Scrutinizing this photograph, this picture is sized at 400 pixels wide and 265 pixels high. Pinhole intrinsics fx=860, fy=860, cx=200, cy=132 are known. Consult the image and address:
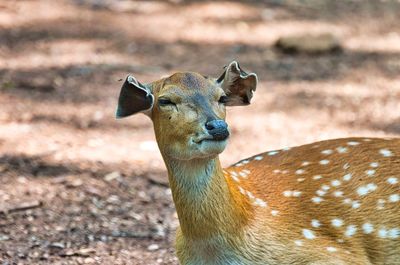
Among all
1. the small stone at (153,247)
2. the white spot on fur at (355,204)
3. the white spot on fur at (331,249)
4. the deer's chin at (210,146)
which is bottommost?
the small stone at (153,247)

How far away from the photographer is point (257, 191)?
427cm

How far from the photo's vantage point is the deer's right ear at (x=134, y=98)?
12.4 feet

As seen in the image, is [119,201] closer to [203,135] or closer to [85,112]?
[85,112]

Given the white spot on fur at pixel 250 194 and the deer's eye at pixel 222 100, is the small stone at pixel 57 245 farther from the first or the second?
the deer's eye at pixel 222 100

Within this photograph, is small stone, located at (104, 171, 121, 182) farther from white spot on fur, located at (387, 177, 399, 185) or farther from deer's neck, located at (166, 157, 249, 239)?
white spot on fur, located at (387, 177, 399, 185)

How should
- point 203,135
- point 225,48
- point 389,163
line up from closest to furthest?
point 203,135
point 389,163
point 225,48

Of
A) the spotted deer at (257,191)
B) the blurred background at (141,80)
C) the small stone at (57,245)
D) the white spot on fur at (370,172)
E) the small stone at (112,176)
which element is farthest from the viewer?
the small stone at (112,176)

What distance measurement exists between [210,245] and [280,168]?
2.35 ft

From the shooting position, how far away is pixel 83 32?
8961 mm

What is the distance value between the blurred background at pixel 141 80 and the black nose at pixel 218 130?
1525 millimetres

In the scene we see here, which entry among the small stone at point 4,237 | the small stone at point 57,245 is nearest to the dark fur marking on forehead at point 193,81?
the small stone at point 57,245

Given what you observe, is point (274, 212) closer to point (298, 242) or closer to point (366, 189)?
point (298, 242)

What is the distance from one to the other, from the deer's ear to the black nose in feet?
1.53

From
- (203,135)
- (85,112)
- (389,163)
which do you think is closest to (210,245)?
(203,135)
